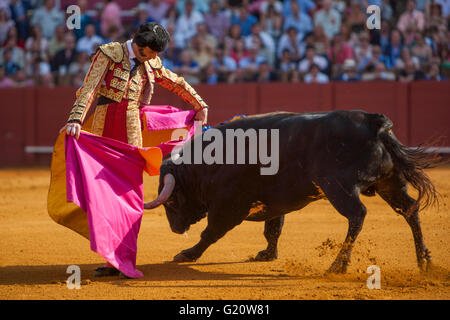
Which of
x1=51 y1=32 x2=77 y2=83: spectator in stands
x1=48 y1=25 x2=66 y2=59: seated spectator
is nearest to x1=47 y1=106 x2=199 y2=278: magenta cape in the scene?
x1=51 y1=32 x2=77 y2=83: spectator in stands

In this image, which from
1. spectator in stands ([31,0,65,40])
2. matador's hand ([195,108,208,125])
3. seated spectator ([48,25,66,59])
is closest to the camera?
matador's hand ([195,108,208,125])

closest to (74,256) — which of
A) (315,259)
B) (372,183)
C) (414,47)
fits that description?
(315,259)

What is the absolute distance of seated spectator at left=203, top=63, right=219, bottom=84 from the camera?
382 inches

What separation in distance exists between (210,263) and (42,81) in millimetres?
7029

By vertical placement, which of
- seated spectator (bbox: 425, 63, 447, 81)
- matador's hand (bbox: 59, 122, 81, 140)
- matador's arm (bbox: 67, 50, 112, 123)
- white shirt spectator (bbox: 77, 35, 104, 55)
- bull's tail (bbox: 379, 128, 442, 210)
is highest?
white shirt spectator (bbox: 77, 35, 104, 55)

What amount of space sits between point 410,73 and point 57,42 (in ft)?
17.6

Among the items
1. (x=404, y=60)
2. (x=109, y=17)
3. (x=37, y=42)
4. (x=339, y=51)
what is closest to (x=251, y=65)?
(x=339, y=51)

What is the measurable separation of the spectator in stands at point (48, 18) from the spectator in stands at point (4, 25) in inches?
15.8

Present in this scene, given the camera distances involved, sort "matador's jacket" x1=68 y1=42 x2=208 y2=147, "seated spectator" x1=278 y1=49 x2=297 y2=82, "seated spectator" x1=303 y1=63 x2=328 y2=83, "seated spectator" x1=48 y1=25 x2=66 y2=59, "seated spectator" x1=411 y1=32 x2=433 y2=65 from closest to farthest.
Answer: "matador's jacket" x1=68 y1=42 x2=208 y2=147 → "seated spectator" x1=411 y1=32 x2=433 y2=65 → "seated spectator" x1=303 y1=63 x2=328 y2=83 → "seated spectator" x1=278 y1=49 x2=297 y2=82 → "seated spectator" x1=48 y1=25 x2=66 y2=59

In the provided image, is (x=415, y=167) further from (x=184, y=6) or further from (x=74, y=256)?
(x=184, y=6)

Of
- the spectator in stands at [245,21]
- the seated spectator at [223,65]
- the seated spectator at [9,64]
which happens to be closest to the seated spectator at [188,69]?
the seated spectator at [223,65]

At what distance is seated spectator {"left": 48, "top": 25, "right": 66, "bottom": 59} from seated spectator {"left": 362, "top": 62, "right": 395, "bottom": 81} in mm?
4647

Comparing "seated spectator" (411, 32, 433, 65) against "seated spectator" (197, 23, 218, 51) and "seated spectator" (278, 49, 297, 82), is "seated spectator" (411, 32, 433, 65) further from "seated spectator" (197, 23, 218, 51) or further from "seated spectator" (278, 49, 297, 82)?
"seated spectator" (197, 23, 218, 51)

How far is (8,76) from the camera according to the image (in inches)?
416
